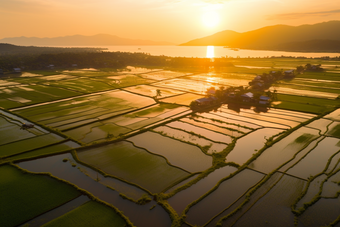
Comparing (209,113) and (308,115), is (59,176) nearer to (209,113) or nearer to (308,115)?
(209,113)

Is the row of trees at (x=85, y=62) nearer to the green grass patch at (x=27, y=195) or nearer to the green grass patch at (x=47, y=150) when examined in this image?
the green grass patch at (x=47, y=150)

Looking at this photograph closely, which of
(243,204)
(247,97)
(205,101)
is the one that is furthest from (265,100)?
(243,204)

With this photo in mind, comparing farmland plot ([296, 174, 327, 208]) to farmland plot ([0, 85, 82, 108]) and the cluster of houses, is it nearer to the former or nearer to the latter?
the cluster of houses

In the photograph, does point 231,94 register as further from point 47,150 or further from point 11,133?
point 11,133

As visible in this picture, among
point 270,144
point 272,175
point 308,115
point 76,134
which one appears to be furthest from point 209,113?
point 76,134

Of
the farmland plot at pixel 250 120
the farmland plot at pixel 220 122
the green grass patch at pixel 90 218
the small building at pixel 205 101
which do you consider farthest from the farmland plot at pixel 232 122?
the green grass patch at pixel 90 218

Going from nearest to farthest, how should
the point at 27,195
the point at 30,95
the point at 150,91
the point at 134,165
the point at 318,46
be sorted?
the point at 27,195, the point at 134,165, the point at 30,95, the point at 150,91, the point at 318,46
